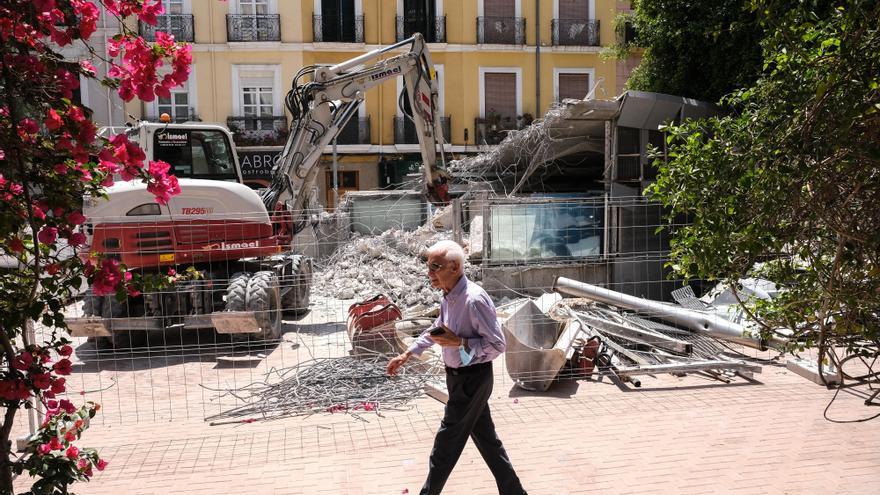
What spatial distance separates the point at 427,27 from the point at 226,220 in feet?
64.8

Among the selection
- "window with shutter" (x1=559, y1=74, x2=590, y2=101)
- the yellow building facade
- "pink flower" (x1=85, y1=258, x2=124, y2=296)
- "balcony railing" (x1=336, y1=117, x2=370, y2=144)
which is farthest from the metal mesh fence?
"window with shutter" (x1=559, y1=74, x2=590, y2=101)

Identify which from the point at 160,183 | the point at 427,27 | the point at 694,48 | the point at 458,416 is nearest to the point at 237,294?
the point at 458,416

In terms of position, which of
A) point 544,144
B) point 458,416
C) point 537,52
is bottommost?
point 458,416

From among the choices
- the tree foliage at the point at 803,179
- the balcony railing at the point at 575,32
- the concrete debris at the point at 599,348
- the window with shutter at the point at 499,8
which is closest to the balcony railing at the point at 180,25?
the window with shutter at the point at 499,8

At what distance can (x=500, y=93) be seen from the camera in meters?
28.3

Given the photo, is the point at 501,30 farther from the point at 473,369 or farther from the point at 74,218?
the point at 74,218

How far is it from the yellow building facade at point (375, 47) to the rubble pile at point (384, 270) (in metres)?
11.5

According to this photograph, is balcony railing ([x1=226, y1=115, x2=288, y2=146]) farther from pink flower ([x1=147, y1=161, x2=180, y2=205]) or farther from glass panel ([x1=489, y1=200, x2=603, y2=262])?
pink flower ([x1=147, y1=161, x2=180, y2=205])

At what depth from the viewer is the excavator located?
30.2ft

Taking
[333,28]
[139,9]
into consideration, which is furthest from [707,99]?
[333,28]

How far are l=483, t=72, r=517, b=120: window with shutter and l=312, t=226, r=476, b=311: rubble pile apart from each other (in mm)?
13593

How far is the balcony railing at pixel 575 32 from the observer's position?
2812cm

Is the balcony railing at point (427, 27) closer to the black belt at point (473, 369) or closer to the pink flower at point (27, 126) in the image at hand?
the black belt at point (473, 369)

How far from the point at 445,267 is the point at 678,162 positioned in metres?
1.53
